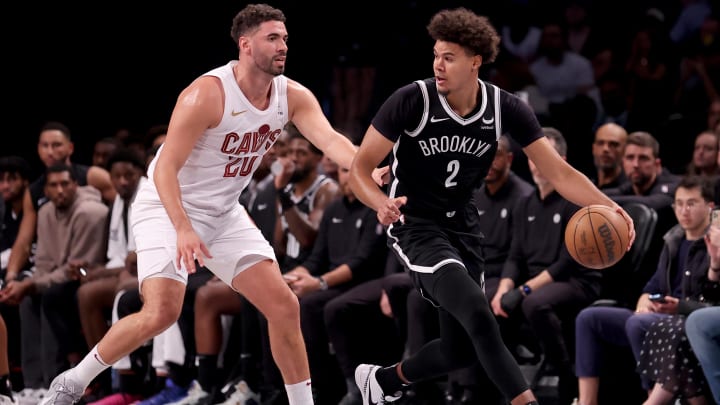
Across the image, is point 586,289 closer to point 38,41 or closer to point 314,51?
point 314,51

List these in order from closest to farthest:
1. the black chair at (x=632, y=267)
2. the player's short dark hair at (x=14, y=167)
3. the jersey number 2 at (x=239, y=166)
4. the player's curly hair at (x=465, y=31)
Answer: the player's curly hair at (x=465, y=31)
the jersey number 2 at (x=239, y=166)
the black chair at (x=632, y=267)
the player's short dark hair at (x=14, y=167)

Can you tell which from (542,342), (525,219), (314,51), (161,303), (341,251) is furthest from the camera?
(314,51)

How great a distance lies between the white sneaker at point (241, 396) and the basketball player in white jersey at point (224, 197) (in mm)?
1819

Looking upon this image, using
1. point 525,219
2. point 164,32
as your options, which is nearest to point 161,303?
point 525,219

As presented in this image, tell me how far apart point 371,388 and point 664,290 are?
71.2 inches

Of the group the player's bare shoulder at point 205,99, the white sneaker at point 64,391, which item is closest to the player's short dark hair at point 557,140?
the player's bare shoulder at point 205,99

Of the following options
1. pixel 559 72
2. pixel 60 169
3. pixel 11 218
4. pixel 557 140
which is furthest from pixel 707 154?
pixel 11 218

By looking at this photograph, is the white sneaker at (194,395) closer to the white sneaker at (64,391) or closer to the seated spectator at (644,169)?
the white sneaker at (64,391)

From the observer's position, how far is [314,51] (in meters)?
10.7

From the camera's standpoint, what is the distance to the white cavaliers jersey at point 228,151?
4.91 m

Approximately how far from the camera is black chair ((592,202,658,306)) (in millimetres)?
6328

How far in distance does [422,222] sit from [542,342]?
168cm

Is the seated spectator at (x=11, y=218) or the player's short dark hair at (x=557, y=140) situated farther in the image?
the seated spectator at (x=11, y=218)

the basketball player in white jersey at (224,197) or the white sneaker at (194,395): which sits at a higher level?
the basketball player in white jersey at (224,197)
